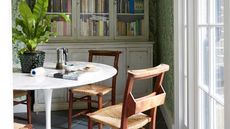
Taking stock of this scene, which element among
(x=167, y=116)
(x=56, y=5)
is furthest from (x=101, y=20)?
(x=167, y=116)

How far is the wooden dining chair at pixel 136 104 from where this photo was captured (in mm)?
1754

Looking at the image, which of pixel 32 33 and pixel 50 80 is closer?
pixel 50 80

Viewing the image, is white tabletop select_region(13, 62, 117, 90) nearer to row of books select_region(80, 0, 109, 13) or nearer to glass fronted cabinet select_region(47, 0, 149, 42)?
glass fronted cabinet select_region(47, 0, 149, 42)

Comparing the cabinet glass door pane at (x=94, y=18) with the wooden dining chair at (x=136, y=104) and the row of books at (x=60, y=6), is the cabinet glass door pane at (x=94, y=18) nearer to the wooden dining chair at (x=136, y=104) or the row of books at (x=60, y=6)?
the row of books at (x=60, y=6)

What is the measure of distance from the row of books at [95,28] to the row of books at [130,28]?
184 millimetres

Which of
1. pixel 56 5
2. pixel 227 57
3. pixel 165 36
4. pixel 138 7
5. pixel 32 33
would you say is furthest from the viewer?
pixel 138 7

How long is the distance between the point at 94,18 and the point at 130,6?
0.54 meters

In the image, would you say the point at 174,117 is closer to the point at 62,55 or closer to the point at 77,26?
the point at 62,55

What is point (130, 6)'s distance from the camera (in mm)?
4242

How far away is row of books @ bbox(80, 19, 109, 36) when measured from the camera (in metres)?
4.15

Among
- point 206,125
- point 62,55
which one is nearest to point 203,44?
point 206,125

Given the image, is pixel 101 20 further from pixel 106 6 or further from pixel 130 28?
pixel 130 28

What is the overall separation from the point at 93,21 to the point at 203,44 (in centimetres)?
225
